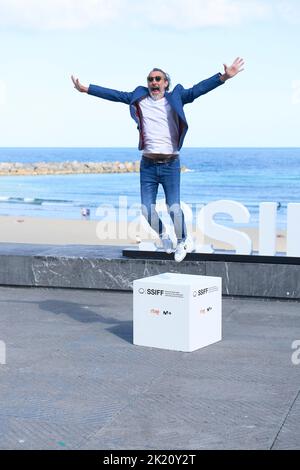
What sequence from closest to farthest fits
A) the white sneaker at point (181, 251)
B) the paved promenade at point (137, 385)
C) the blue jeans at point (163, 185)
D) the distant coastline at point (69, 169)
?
the paved promenade at point (137, 385) → the blue jeans at point (163, 185) → the white sneaker at point (181, 251) → the distant coastline at point (69, 169)

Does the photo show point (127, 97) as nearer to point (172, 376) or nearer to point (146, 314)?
point (146, 314)

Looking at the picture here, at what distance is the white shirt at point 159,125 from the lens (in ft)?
27.5


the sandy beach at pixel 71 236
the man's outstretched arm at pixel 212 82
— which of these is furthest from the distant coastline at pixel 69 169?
the man's outstretched arm at pixel 212 82

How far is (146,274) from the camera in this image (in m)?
10.2

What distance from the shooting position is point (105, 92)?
8.44m

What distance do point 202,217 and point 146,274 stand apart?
3.98 feet

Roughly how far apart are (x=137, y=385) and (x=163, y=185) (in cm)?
292

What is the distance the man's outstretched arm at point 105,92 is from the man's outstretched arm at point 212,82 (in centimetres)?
58

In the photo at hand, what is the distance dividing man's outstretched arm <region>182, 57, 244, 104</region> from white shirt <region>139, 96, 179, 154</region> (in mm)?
211

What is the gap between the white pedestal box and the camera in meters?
7.37
